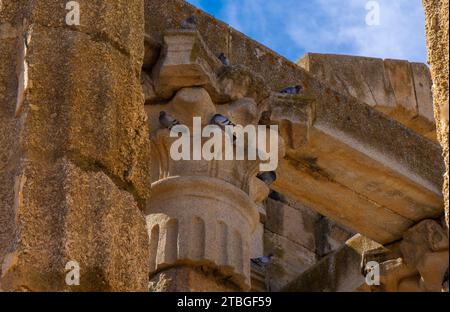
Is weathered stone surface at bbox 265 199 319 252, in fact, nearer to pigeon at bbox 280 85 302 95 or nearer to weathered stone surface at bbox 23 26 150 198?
pigeon at bbox 280 85 302 95

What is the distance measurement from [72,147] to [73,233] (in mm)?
477

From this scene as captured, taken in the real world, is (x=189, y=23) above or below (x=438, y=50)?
above

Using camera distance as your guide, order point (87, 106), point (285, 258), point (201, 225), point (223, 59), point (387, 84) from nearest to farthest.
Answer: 1. point (87, 106)
2. point (201, 225)
3. point (223, 59)
4. point (285, 258)
5. point (387, 84)

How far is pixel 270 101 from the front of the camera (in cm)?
1041

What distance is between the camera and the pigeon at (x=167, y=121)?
9688 millimetres

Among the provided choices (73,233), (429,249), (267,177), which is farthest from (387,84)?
(73,233)

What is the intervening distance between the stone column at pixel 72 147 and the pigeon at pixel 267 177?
3.20 meters

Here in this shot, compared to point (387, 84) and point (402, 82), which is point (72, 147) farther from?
point (402, 82)

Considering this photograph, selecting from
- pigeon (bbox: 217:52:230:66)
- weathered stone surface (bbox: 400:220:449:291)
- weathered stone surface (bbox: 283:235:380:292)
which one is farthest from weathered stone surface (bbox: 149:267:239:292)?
weathered stone surface (bbox: 283:235:380:292)

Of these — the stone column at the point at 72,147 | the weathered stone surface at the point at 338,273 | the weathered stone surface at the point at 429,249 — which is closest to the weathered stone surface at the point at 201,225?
the stone column at the point at 72,147

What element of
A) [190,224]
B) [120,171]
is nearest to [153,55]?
[190,224]

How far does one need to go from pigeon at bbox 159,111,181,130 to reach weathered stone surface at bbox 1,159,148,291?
3423 mm

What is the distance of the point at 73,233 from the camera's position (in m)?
5.87
